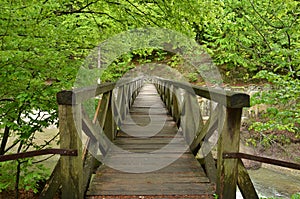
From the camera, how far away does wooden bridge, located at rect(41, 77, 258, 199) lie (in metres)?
1.90

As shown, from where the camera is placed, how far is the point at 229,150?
1955mm

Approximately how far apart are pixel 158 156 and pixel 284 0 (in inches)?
126

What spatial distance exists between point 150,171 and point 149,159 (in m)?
0.42

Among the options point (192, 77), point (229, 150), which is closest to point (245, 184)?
point (229, 150)

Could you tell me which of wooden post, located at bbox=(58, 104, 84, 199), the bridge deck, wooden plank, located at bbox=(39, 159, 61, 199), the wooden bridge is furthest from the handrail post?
wooden plank, located at bbox=(39, 159, 61, 199)

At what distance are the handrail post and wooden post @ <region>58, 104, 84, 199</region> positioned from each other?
40.2 inches

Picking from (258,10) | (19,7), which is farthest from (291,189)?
(19,7)

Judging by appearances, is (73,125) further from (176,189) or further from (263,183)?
(263,183)

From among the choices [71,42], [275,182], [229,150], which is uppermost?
[71,42]

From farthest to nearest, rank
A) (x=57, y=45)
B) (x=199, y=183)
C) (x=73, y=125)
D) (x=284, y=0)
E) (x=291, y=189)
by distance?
→ (x=291, y=189) < (x=284, y=0) < (x=57, y=45) < (x=199, y=183) < (x=73, y=125)

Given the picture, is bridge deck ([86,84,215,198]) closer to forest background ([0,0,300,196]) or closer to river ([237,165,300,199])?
forest background ([0,0,300,196])

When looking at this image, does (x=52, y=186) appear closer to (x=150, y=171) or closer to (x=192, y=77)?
(x=150, y=171)

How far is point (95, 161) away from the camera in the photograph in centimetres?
282

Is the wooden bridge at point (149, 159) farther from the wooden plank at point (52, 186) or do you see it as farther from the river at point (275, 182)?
the river at point (275, 182)
